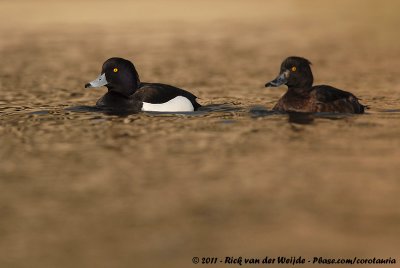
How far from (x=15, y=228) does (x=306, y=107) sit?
673 cm

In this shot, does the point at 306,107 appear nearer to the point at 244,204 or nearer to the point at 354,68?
the point at 244,204

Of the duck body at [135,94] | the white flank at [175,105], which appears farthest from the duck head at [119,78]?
the white flank at [175,105]

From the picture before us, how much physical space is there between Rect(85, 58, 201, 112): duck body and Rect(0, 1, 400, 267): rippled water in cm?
26

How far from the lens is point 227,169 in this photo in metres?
9.05

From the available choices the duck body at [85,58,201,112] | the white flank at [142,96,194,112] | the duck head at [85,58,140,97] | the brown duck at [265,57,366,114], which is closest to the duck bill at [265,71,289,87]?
the brown duck at [265,57,366,114]

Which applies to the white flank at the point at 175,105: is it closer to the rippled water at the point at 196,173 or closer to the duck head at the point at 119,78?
Answer: the rippled water at the point at 196,173

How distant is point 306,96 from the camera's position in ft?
42.7

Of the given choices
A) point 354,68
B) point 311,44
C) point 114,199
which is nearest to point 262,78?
point 354,68

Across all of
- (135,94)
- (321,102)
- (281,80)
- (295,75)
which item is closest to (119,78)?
(135,94)

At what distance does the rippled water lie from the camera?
643cm

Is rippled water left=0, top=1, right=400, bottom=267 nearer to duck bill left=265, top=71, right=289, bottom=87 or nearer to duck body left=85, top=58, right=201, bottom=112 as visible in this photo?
duck body left=85, top=58, right=201, bottom=112

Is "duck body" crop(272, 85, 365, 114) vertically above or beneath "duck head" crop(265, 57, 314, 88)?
beneath

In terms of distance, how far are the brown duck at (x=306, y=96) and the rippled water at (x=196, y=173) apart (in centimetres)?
25

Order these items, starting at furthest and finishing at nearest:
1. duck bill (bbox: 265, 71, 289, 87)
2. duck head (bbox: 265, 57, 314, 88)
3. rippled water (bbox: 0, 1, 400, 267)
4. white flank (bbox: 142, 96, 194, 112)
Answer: duck bill (bbox: 265, 71, 289, 87)
duck head (bbox: 265, 57, 314, 88)
white flank (bbox: 142, 96, 194, 112)
rippled water (bbox: 0, 1, 400, 267)
